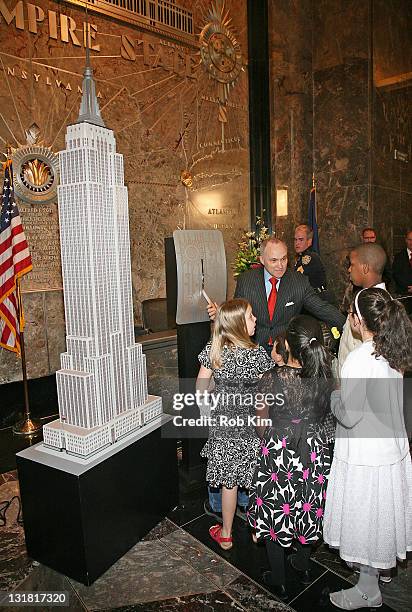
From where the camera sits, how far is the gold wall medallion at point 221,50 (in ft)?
24.2

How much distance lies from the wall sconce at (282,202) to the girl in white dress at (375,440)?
664 cm

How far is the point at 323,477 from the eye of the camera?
7.99 ft

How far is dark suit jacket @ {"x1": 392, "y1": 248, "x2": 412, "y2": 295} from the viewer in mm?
8414

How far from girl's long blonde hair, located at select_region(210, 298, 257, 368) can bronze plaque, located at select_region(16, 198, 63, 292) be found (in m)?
3.71

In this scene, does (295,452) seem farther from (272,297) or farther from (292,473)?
(272,297)

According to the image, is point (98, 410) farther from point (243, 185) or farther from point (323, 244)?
point (323, 244)

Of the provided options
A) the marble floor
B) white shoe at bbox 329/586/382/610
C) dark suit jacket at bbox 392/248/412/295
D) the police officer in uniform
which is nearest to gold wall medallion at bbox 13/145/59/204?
the police officer in uniform

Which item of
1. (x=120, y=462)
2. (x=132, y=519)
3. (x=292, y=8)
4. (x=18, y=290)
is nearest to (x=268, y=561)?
(x=132, y=519)

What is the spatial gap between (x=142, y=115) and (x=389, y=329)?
549 centimetres

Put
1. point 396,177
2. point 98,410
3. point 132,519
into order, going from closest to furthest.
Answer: point 98,410, point 132,519, point 396,177

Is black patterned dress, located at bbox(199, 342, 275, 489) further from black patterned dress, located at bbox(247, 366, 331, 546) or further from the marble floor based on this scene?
the marble floor

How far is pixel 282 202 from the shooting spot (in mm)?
8703

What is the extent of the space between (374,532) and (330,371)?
0.77 m

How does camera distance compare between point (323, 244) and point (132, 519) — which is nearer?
point (132, 519)
